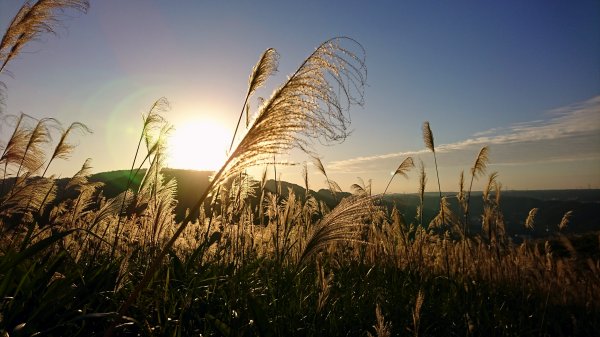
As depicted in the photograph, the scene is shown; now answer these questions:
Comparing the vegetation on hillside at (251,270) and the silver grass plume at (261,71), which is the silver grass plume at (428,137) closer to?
the vegetation on hillside at (251,270)

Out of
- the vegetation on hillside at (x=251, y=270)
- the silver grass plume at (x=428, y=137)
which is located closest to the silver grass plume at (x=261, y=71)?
the vegetation on hillside at (x=251, y=270)

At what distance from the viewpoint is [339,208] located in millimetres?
3174

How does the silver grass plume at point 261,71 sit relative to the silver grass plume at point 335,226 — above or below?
above

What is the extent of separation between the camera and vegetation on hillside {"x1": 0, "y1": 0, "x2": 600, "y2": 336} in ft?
8.18

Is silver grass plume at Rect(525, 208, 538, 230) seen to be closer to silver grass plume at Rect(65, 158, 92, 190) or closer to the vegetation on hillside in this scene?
the vegetation on hillside

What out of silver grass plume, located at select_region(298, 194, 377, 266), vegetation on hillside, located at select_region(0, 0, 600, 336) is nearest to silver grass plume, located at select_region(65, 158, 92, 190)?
vegetation on hillside, located at select_region(0, 0, 600, 336)

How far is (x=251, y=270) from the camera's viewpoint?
200 inches

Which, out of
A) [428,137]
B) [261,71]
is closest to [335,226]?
[261,71]

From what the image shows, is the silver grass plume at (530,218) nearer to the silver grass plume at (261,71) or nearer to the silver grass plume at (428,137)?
the silver grass plume at (428,137)

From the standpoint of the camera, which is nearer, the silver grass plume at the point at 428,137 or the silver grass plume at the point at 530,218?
the silver grass plume at the point at 428,137

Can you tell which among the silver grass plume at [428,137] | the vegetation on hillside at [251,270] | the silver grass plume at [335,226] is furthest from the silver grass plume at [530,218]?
the silver grass plume at [335,226]

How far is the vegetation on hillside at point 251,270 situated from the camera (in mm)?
2492

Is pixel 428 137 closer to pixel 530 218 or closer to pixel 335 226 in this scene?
pixel 530 218

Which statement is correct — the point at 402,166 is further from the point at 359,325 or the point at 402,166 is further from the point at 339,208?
→ the point at 339,208
